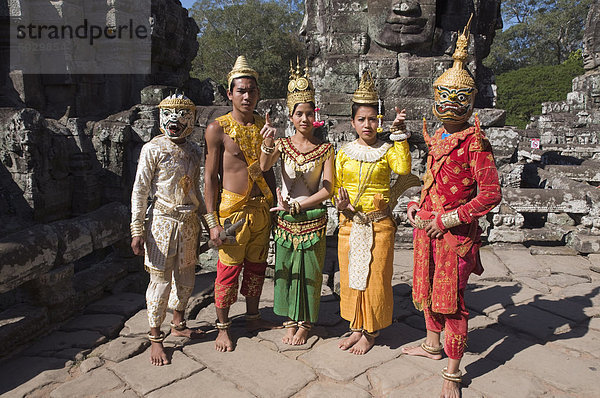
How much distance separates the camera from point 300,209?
3.14 meters

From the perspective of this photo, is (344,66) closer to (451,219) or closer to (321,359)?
(451,219)

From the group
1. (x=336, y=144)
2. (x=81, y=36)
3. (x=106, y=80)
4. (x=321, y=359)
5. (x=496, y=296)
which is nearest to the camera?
(x=321, y=359)

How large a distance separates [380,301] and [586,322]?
198 cm

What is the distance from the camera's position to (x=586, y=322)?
3727 millimetres

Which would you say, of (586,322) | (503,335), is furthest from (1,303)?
(586,322)

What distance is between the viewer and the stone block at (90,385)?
8.79ft

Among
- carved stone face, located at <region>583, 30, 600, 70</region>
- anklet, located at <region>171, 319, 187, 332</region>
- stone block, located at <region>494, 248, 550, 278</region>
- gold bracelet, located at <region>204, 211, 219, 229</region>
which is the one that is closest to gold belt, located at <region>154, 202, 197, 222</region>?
gold bracelet, located at <region>204, 211, 219, 229</region>

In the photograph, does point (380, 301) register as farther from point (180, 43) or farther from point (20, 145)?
point (180, 43)

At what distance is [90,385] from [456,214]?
251 centimetres

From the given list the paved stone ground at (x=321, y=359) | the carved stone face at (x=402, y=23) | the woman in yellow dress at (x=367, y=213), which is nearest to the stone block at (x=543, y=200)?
the paved stone ground at (x=321, y=359)

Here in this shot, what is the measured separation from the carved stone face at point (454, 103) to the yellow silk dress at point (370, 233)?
1.44 feet

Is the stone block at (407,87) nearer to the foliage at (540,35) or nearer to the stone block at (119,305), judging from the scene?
the stone block at (119,305)

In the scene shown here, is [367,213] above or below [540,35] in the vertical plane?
below

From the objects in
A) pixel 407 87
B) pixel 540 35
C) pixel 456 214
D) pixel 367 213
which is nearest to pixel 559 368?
pixel 456 214
